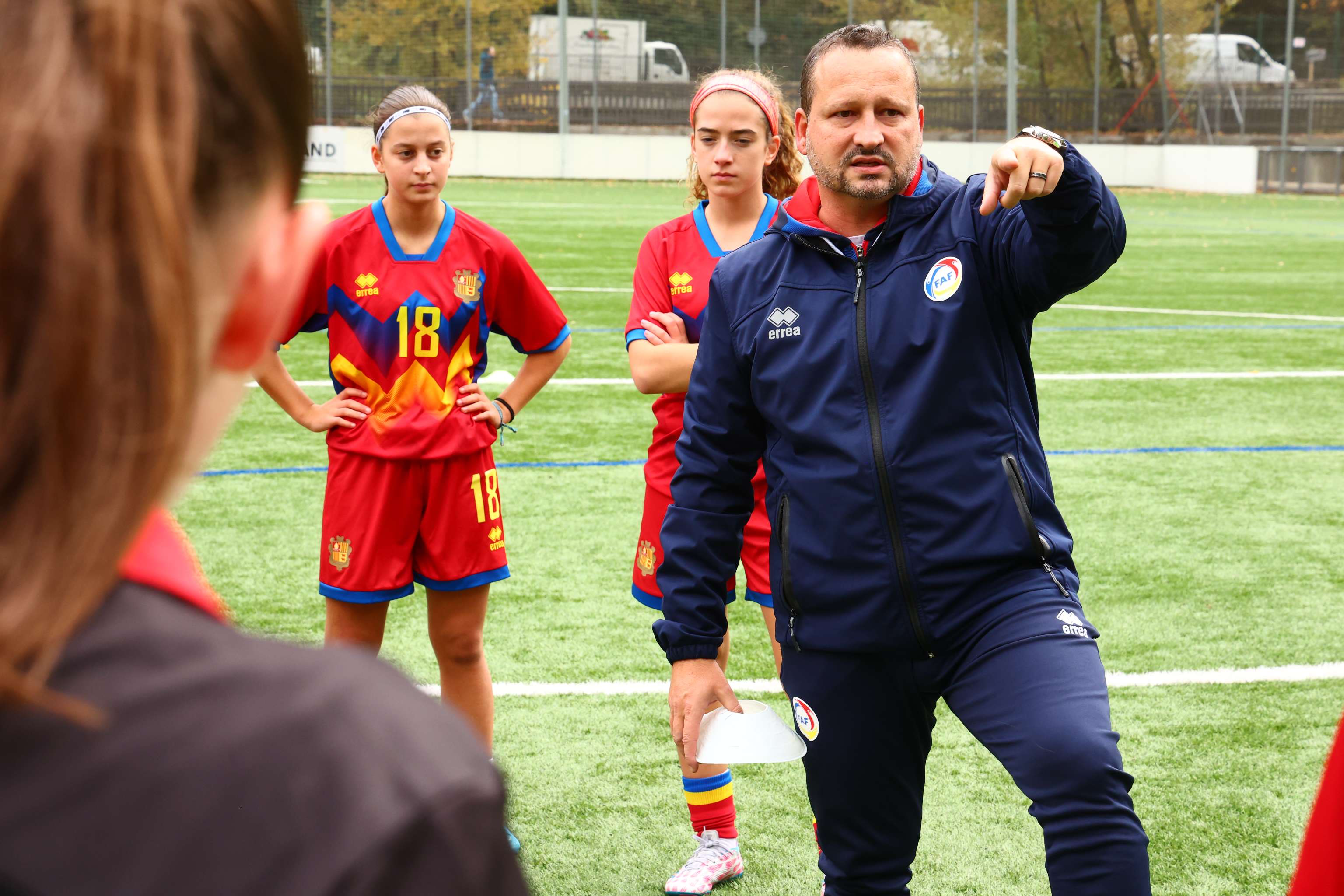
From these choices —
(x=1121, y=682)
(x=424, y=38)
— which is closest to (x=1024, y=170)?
(x=1121, y=682)

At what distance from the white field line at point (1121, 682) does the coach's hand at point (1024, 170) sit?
276cm

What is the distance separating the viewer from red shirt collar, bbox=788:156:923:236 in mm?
3135

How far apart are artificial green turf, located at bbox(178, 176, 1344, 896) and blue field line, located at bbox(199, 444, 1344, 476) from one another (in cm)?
6

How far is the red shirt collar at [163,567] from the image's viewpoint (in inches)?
28.9

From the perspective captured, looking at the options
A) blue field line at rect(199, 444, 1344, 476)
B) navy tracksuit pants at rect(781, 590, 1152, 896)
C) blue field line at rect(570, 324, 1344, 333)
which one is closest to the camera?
navy tracksuit pants at rect(781, 590, 1152, 896)

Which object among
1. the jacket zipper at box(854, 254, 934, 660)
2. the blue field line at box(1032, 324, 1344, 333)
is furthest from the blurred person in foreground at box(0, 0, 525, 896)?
the blue field line at box(1032, 324, 1344, 333)

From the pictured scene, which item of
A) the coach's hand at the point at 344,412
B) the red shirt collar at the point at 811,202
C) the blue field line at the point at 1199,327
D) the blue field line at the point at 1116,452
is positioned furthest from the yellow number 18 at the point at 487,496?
the blue field line at the point at 1199,327

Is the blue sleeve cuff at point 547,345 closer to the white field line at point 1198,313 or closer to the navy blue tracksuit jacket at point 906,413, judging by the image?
the navy blue tracksuit jacket at point 906,413

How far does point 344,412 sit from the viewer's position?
4137mm

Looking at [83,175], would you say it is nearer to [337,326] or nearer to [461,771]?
[461,771]

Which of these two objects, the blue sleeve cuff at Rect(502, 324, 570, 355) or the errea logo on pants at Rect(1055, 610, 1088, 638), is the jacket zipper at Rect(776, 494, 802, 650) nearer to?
the errea logo on pants at Rect(1055, 610, 1088, 638)

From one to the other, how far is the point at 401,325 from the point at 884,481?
1.86m

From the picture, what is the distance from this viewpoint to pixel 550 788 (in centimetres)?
439

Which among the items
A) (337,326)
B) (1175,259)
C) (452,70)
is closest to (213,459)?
(337,326)
